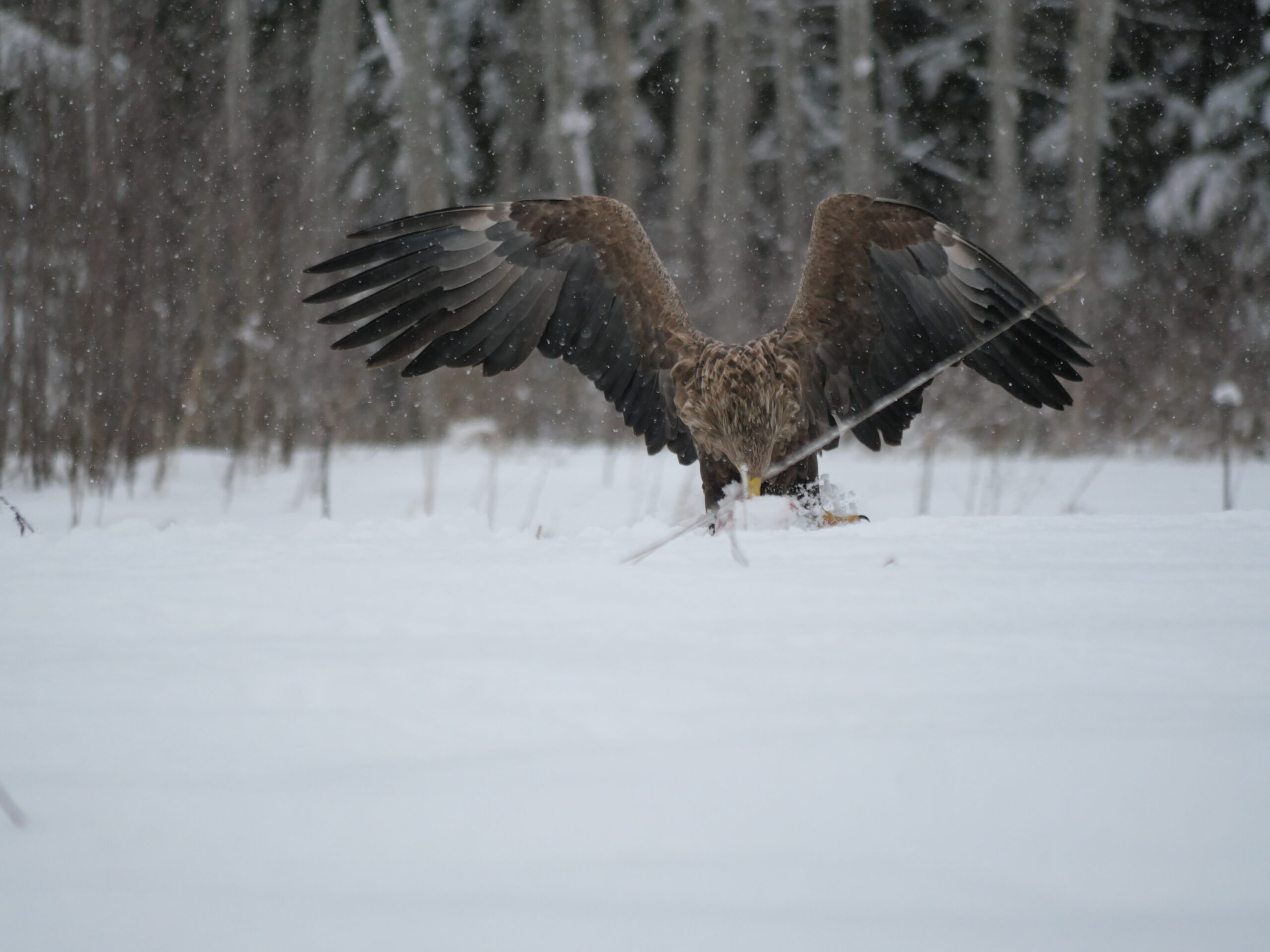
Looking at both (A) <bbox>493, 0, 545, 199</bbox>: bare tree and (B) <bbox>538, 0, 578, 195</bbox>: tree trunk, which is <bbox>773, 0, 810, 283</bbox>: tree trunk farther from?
(A) <bbox>493, 0, 545, 199</bbox>: bare tree

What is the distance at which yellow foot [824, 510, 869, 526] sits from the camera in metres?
2.74

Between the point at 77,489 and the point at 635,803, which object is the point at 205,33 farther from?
the point at 635,803

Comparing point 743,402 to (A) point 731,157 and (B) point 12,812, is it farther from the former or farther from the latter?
(A) point 731,157

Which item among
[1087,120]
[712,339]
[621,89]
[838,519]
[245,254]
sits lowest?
[838,519]

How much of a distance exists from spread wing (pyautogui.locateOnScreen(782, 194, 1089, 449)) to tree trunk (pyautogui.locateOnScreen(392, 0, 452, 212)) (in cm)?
813

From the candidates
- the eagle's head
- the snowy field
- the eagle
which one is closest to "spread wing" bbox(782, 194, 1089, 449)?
the eagle

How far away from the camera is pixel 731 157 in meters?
13.2

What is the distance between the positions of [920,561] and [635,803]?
0.92 m

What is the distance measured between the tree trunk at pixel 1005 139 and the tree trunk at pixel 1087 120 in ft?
2.19

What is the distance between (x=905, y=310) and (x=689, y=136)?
463 inches

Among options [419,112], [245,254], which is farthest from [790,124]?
[245,254]

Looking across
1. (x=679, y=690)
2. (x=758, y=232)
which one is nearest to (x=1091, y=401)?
(x=758, y=232)

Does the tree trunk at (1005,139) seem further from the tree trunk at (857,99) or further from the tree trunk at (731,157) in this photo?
the tree trunk at (731,157)

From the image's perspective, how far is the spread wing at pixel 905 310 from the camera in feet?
9.87
